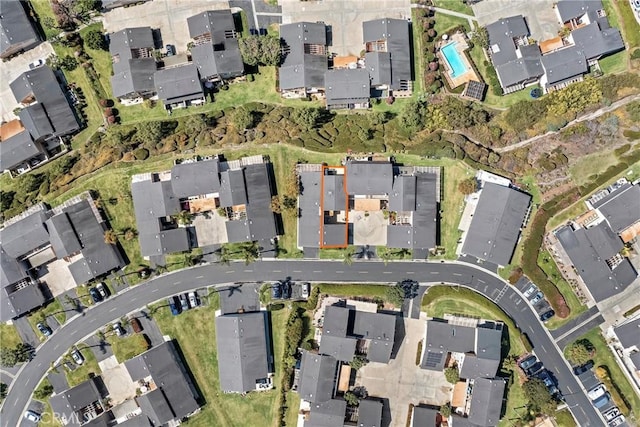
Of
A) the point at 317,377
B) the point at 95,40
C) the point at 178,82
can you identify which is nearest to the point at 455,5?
the point at 178,82

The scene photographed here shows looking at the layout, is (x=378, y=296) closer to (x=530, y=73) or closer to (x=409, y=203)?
(x=409, y=203)

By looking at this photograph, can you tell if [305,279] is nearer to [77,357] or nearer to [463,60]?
[77,357]

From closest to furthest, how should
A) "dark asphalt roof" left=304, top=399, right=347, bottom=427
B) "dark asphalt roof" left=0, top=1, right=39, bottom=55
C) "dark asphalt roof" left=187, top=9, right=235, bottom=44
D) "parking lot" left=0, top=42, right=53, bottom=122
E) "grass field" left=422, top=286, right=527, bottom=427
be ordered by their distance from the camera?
1. "dark asphalt roof" left=304, top=399, right=347, bottom=427
2. "grass field" left=422, top=286, right=527, bottom=427
3. "dark asphalt roof" left=187, top=9, right=235, bottom=44
4. "dark asphalt roof" left=0, top=1, right=39, bottom=55
5. "parking lot" left=0, top=42, right=53, bottom=122

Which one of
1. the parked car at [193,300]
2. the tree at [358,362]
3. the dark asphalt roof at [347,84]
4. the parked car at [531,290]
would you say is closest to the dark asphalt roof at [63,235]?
the parked car at [193,300]

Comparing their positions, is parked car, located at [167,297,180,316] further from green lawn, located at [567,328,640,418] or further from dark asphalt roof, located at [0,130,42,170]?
green lawn, located at [567,328,640,418]

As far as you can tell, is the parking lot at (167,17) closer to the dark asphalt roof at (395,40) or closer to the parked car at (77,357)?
the dark asphalt roof at (395,40)

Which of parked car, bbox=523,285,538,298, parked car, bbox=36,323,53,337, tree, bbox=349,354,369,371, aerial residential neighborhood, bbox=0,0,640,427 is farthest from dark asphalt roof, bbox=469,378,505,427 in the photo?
parked car, bbox=36,323,53,337
